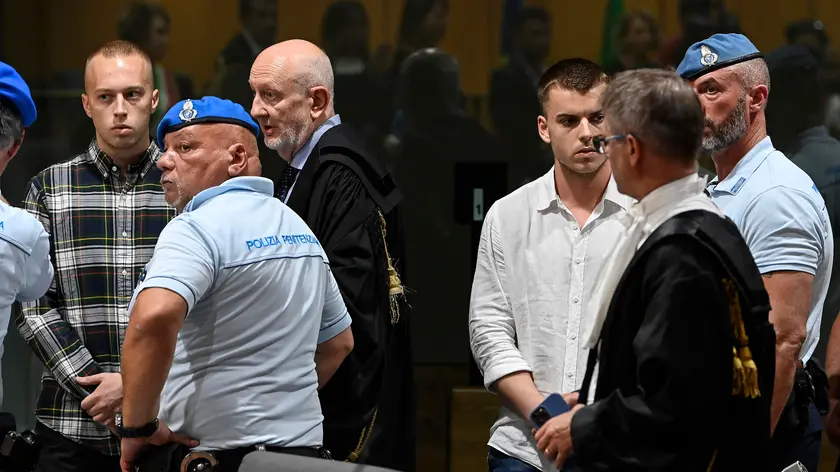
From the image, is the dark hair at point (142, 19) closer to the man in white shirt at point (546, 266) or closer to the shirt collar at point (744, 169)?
the man in white shirt at point (546, 266)

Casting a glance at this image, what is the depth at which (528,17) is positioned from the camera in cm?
522

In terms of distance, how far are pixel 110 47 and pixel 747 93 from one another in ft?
6.24

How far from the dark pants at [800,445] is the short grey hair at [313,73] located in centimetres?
150

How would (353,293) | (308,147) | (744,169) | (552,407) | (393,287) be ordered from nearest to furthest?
(552,407) < (744,169) < (353,293) < (393,287) < (308,147)

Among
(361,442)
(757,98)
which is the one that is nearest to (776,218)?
(757,98)

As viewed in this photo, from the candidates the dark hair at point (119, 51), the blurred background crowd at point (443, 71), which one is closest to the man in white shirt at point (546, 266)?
the dark hair at point (119, 51)

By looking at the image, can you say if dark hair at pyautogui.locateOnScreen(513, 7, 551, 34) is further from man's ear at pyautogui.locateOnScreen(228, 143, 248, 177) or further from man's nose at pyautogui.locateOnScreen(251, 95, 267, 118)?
man's ear at pyautogui.locateOnScreen(228, 143, 248, 177)

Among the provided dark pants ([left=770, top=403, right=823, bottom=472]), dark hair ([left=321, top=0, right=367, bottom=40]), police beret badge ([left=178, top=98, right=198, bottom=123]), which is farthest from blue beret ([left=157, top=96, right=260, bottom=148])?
dark hair ([left=321, top=0, right=367, bottom=40])

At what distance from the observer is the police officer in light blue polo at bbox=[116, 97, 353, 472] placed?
2.31m

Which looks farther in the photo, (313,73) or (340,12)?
(340,12)

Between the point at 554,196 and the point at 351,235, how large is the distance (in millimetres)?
529

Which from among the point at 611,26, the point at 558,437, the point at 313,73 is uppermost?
the point at 611,26

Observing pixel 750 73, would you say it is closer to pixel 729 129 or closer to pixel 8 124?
pixel 729 129

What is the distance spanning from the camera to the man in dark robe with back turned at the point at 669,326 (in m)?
1.93
